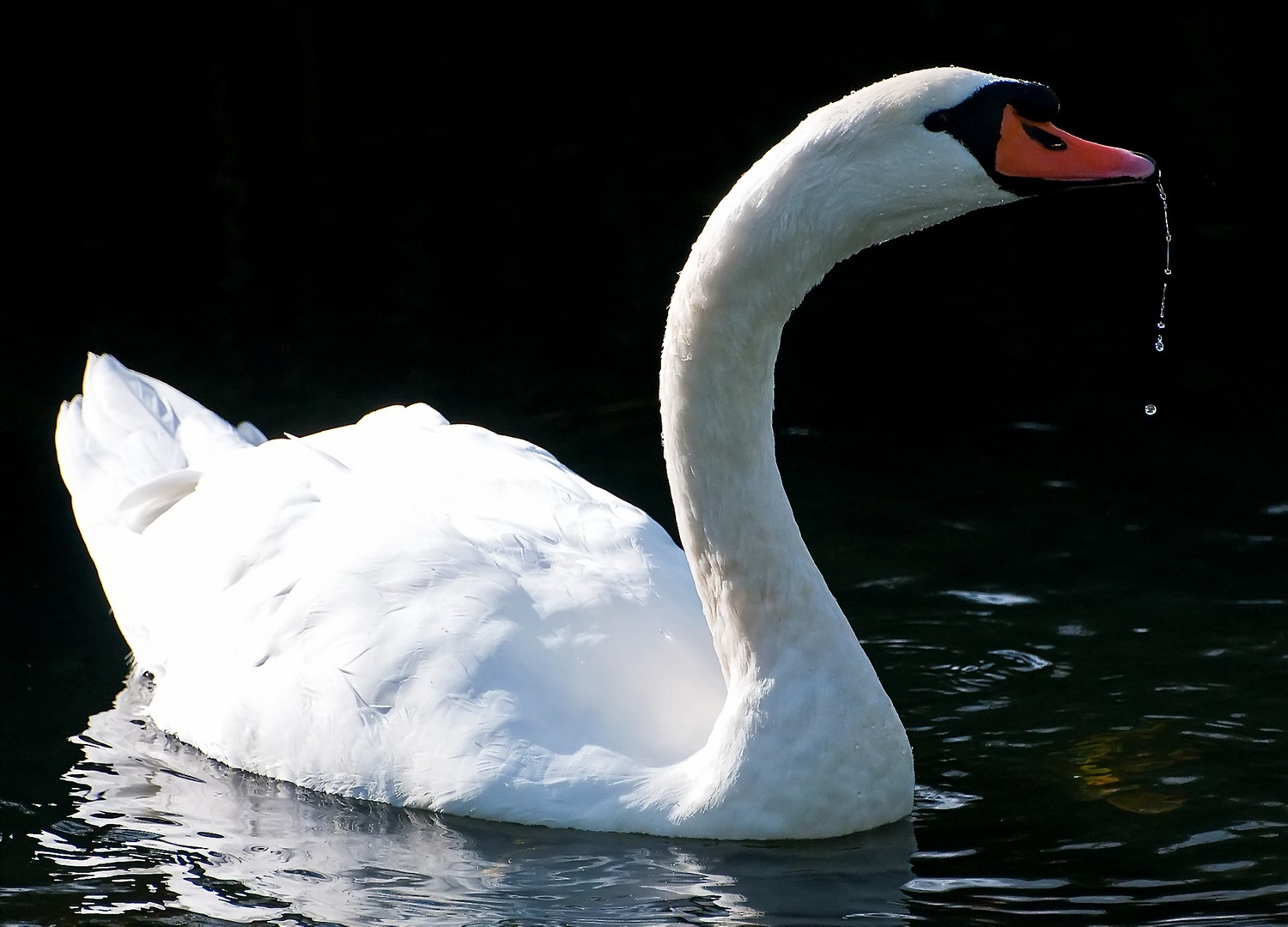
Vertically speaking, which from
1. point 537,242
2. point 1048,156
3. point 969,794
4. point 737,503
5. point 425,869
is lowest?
point 425,869

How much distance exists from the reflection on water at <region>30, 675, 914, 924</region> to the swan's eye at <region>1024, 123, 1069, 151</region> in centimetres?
209

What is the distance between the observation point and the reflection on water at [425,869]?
5.73m

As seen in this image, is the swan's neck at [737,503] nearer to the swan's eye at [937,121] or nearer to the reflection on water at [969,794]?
the reflection on water at [969,794]

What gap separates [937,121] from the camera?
530 cm

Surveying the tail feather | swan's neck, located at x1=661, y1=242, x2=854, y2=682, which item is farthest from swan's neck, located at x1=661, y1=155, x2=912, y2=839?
the tail feather

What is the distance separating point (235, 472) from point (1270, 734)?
3.76 metres

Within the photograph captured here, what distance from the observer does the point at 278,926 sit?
568cm

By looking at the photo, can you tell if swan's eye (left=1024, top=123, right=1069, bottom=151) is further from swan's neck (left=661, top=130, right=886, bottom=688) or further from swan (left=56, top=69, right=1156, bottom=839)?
swan's neck (left=661, top=130, right=886, bottom=688)

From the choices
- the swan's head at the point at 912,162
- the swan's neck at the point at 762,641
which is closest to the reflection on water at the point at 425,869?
the swan's neck at the point at 762,641

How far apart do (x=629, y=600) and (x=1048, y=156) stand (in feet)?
6.54

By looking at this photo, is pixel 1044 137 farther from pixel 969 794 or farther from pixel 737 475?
pixel 969 794

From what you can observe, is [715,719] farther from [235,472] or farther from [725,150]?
[725,150]

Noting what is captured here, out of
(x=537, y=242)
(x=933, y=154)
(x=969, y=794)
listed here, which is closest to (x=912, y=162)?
(x=933, y=154)

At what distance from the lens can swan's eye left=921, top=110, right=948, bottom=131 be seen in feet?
17.4
